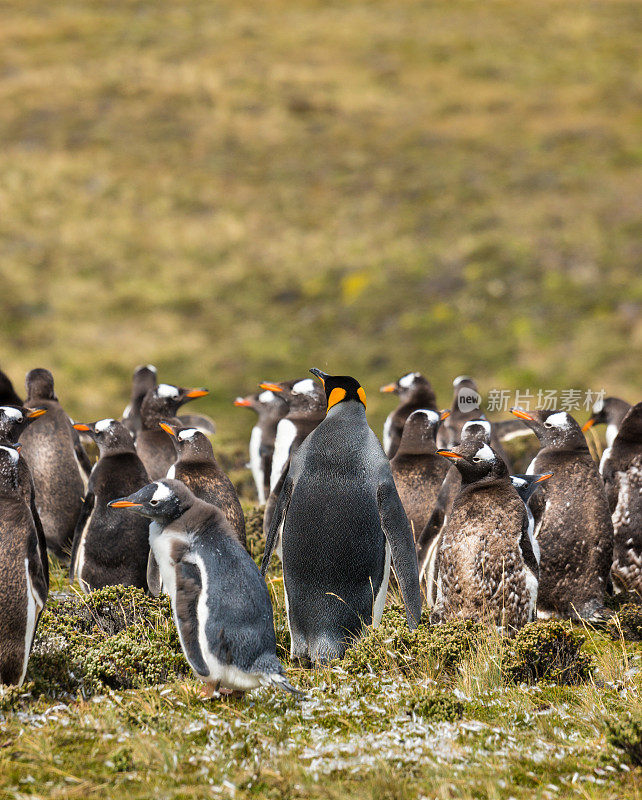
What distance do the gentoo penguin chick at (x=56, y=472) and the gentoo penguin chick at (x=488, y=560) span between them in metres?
4.50

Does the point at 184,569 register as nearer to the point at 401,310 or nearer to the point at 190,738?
the point at 190,738

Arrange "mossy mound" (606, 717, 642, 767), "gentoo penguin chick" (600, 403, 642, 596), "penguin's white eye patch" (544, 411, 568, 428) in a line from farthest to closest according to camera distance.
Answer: "penguin's white eye patch" (544, 411, 568, 428) → "gentoo penguin chick" (600, 403, 642, 596) → "mossy mound" (606, 717, 642, 767)

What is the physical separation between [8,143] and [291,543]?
38.4 metres

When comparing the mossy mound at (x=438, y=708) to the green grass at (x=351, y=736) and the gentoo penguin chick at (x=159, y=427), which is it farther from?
the gentoo penguin chick at (x=159, y=427)

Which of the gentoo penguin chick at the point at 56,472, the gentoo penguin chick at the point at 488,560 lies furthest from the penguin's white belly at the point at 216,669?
the gentoo penguin chick at the point at 56,472

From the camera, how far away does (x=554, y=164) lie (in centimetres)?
3766

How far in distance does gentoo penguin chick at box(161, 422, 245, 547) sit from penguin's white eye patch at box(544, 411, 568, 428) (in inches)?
118

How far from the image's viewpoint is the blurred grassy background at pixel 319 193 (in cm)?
2734

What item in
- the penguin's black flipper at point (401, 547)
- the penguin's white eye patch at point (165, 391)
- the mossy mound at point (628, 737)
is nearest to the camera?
Result: the mossy mound at point (628, 737)

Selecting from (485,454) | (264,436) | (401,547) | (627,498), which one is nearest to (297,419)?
(264,436)

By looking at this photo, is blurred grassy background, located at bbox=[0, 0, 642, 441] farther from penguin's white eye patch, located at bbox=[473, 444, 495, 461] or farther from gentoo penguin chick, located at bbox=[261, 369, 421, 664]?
gentoo penguin chick, located at bbox=[261, 369, 421, 664]

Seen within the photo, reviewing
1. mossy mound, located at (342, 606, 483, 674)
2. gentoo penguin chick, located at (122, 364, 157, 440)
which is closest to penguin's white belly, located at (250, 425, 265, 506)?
gentoo penguin chick, located at (122, 364, 157, 440)

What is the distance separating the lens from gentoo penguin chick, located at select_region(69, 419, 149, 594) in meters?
7.66

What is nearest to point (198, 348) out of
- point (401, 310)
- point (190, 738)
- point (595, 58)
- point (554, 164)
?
point (401, 310)
